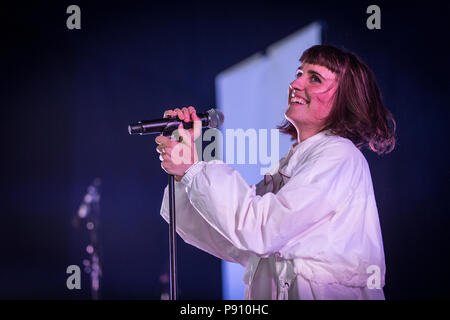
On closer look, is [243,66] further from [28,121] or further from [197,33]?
[28,121]

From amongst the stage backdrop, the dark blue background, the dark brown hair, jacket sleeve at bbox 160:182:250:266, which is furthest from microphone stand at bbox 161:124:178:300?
the dark blue background

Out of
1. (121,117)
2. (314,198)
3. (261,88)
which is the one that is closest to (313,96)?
(314,198)

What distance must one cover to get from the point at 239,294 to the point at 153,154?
0.92 meters

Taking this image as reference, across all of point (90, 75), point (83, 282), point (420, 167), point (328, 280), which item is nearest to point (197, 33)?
point (90, 75)

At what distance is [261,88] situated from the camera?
2328 millimetres

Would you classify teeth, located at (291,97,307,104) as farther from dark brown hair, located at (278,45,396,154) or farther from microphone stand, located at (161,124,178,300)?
microphone stand, located at (161,124,178,300)

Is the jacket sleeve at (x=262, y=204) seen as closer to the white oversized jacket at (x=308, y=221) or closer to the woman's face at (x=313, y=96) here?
the white oversized jacket at (x=308, y=221)

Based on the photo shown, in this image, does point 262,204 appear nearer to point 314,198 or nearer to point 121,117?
point 314,198

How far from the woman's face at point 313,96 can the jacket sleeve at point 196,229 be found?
0.41 metres

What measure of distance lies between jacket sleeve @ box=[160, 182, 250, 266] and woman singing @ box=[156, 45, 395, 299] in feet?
0.35

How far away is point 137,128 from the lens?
1.19 m

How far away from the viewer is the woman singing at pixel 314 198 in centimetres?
112

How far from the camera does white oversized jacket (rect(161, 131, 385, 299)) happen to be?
3.65ft

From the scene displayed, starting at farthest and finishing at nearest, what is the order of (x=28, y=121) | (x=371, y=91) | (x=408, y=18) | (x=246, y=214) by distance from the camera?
(x=28, y=121) → (x=408, y=18) → (x=371, y=91) → (x=246, y=214)
